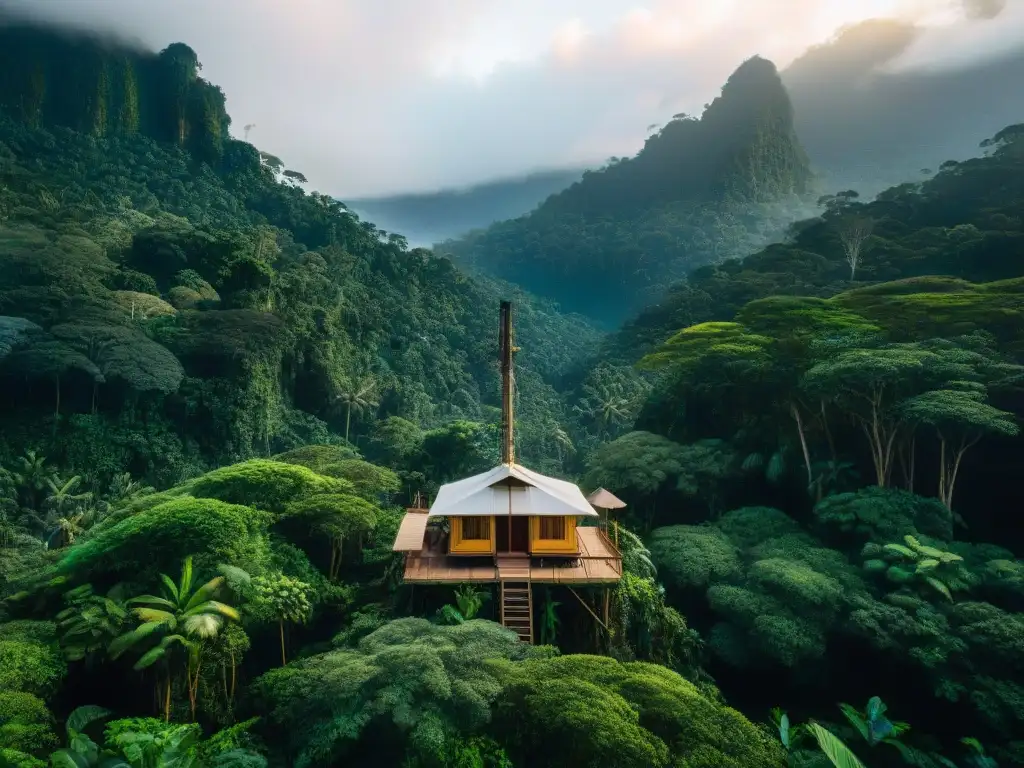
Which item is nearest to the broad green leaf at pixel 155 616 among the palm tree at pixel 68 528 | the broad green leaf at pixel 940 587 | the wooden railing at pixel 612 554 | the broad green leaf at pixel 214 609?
the broad green leaf at pixel 214 609

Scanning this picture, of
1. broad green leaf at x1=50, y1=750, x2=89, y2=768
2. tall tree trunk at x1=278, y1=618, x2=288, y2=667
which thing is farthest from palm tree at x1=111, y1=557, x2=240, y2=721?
broad green leaf at x1=50, y1=750, x2=89, y2=768

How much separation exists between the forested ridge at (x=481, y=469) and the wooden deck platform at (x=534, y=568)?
0.49 m

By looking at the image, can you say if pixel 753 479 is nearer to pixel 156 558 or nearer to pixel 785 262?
pixel 156 558

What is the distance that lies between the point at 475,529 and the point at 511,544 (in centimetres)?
94

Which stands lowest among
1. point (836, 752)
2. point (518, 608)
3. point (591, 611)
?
point (836, 752)

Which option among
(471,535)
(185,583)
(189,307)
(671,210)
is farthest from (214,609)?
A: (671,210)

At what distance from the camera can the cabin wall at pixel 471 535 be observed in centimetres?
1382

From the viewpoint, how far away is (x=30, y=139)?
191ft

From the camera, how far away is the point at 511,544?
14.0m

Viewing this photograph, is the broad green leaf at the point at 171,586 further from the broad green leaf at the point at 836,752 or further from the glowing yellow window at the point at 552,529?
the broad green leaf at the point at 836,752

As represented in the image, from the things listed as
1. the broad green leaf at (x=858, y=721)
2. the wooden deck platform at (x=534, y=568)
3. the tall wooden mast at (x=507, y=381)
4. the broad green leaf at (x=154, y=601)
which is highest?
the tall wooden mast at (x=507, y=381)

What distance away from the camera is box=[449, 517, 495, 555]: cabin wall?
13.8 meters

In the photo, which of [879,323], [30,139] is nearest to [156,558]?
[879,323]

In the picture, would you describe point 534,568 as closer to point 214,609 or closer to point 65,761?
point 214,609
